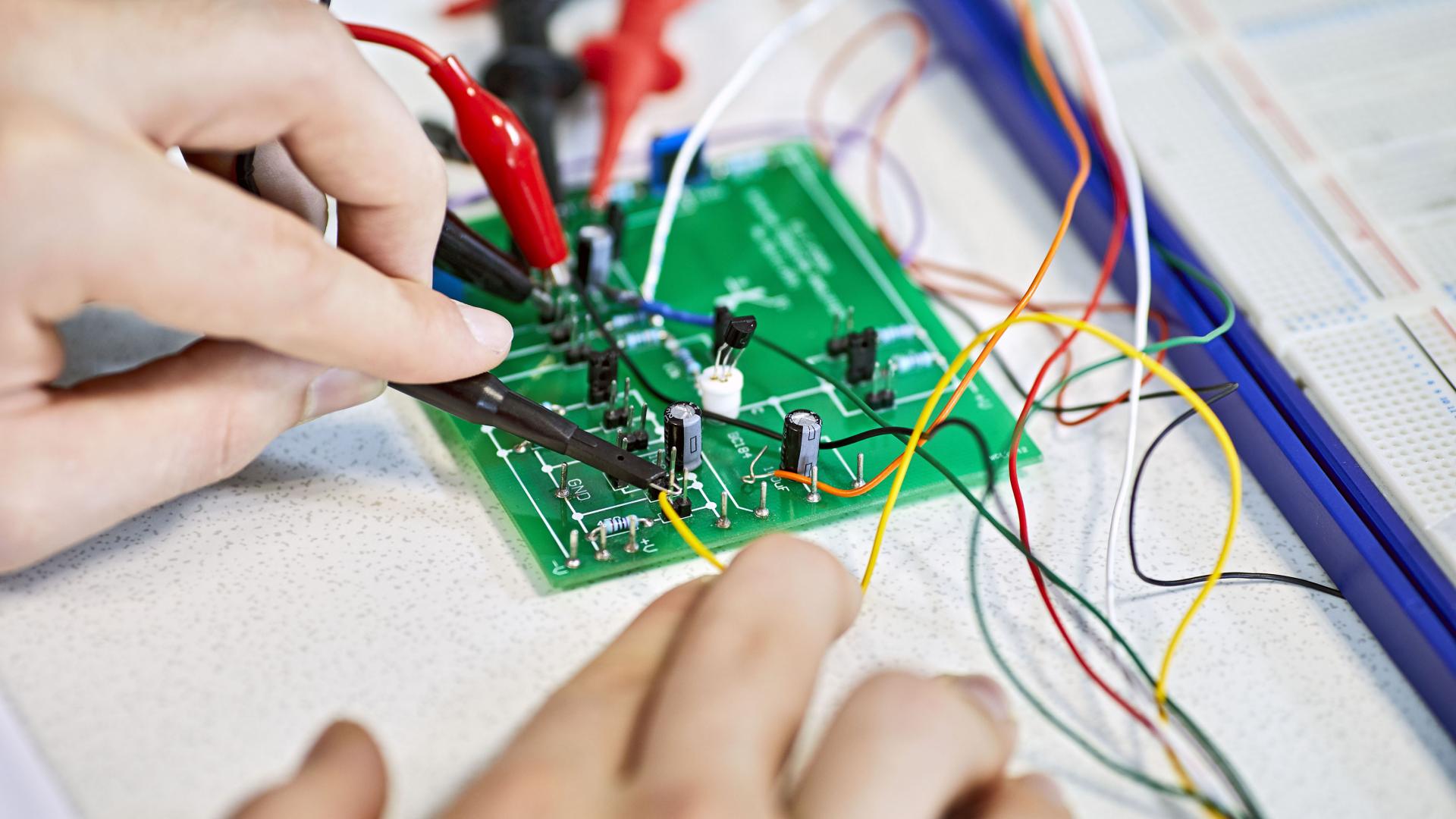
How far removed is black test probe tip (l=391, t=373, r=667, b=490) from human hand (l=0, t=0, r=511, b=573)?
3 cm

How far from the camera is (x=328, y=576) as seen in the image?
1.21 m

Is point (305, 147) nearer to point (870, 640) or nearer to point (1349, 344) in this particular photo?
point (870, 640)

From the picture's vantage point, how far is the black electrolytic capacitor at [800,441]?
4.11ft

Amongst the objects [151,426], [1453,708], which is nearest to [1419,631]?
[1453,708]

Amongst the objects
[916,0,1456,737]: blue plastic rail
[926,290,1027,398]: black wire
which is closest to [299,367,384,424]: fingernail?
[926,290,1027,398]: black wire

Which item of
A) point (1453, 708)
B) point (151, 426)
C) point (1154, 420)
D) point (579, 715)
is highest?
point (151, 426)

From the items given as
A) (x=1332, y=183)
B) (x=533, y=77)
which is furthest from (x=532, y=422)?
(x=1332, y=183)

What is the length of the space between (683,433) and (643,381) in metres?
0.15

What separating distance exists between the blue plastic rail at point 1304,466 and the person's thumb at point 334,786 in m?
0.91

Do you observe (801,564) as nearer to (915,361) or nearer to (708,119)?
(915,361)

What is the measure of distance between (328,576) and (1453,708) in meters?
1.01

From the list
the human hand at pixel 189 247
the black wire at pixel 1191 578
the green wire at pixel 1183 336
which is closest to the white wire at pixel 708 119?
the human hand at pixel 189 247

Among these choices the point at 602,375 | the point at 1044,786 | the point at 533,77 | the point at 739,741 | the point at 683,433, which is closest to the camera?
the point at 739,741

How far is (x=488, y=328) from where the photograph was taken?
1228 millimetres
